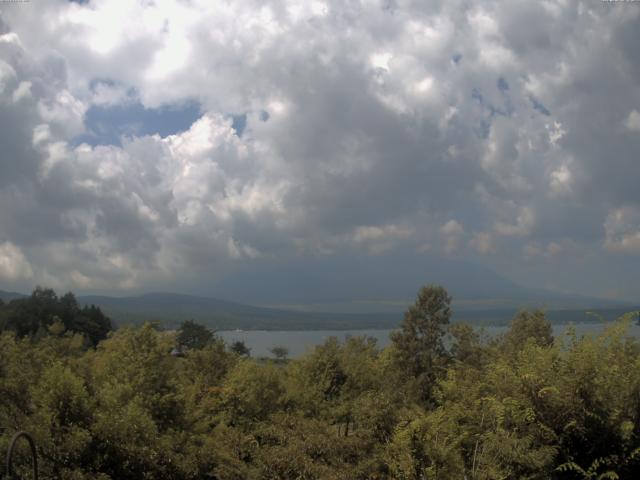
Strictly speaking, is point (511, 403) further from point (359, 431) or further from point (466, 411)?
point (359, 431)

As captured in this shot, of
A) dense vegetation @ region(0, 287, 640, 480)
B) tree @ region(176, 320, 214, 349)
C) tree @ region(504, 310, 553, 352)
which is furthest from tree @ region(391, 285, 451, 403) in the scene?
tree @ region(176, 320, 214, 349)

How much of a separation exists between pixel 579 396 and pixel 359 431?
4.87 m

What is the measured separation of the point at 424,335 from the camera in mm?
43906

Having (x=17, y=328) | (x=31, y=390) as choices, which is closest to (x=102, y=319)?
(x=17, y=328)

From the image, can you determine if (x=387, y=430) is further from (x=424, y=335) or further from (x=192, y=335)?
(x=192, y=335)

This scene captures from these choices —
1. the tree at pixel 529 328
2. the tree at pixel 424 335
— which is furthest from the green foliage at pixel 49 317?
the tree at pixel 529 328

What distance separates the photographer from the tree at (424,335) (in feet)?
140

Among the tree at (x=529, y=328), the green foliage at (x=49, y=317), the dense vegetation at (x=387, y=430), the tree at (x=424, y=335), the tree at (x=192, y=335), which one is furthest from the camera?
the tree at (x=192, y=335)

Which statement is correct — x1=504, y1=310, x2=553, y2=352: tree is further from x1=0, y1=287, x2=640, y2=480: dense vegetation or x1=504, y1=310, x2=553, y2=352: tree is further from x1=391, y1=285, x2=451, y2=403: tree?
x1=0, y1=287, x2=640, y2=480: dense vegetation

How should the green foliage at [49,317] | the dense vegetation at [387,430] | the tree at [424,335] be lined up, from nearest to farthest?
the dense vegetation at [387,430] < the tree at [424,335] < the green foliage at [49,317]

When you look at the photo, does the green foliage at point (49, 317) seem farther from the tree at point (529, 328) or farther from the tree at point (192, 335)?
the tree at point (529, 328)

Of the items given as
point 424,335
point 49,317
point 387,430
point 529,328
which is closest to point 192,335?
point 49,317

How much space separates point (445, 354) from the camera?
43531 millimetres

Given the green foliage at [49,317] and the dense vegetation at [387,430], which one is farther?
the green foliage at [49,317]
